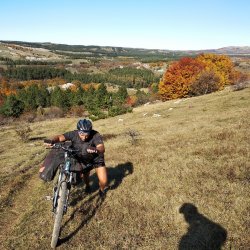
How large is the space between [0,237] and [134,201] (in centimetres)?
432

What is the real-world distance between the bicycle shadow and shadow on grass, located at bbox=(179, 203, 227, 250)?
3005 millimetres

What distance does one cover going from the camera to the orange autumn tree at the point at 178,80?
7925 centimetres

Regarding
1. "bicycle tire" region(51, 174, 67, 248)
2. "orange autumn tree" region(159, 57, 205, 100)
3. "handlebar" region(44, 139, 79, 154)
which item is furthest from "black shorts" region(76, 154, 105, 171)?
"orange autumn tree" region(159, 57, 205, 100)

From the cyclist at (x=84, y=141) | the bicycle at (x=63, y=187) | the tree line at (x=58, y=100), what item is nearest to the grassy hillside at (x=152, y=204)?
the bicycle at (x=63, y=187)

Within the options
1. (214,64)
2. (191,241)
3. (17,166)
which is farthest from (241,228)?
(214,64)

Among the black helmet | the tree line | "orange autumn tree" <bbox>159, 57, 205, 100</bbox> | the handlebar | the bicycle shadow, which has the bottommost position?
the tree line

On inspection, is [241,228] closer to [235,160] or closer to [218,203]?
[218,203]

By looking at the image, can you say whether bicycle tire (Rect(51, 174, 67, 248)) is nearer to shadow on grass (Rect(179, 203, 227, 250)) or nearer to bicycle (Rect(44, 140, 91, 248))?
bicycle (Rect(44, 140, 91, 248))

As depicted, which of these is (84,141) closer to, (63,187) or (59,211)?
(63,187)

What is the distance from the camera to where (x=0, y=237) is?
30.5 feet

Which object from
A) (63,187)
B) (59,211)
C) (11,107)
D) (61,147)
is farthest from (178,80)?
(59,211)

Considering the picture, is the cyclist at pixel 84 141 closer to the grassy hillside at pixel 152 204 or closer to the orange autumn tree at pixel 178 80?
the grassy hillside at pixel 152 204

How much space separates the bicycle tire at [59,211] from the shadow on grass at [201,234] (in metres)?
3.15

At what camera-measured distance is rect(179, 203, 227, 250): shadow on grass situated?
8077 mm
